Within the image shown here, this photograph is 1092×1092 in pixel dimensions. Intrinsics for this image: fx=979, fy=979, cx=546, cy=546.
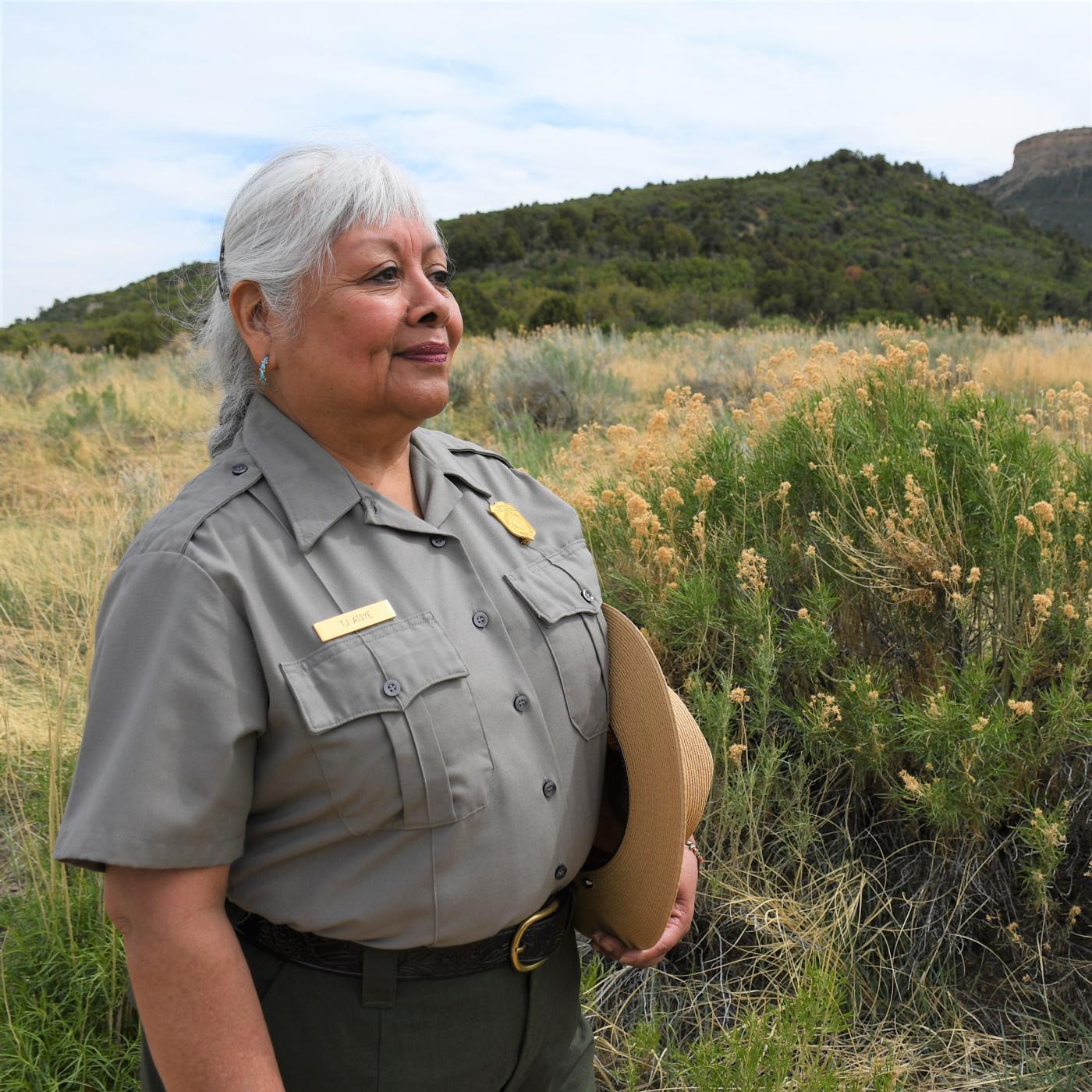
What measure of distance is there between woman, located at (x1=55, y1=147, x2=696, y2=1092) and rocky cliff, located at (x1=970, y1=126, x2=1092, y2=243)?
67.2m

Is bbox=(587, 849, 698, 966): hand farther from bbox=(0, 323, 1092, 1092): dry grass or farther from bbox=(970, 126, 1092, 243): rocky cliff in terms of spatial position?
bbox=(970, 126, 1092, 243): rocky cliff

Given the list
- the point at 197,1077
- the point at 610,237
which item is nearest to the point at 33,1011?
the point at 197,1077

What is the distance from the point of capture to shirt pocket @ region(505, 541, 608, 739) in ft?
5.48

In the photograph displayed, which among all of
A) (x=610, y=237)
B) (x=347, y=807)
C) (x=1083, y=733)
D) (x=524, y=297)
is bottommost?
(x=1083, y=733)

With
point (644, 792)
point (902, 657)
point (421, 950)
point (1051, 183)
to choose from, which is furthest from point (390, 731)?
point (1051, 183)

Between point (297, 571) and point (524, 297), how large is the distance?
27341 millimetres

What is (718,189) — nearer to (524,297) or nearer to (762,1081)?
(524,297)

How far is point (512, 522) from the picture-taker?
70.6 inches

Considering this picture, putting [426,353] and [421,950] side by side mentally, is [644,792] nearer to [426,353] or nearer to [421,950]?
[421,950]

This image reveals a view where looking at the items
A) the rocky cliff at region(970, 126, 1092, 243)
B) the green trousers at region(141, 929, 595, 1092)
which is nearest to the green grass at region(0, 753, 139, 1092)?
the green trousers at region(141, 929, 595, 1092)

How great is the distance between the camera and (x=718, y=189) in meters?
49.2

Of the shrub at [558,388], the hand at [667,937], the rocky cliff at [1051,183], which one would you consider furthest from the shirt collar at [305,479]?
the rocky cliff at [1051,183]

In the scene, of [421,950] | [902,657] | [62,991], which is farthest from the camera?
[902,657]

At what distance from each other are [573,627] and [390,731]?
17.5 inches
